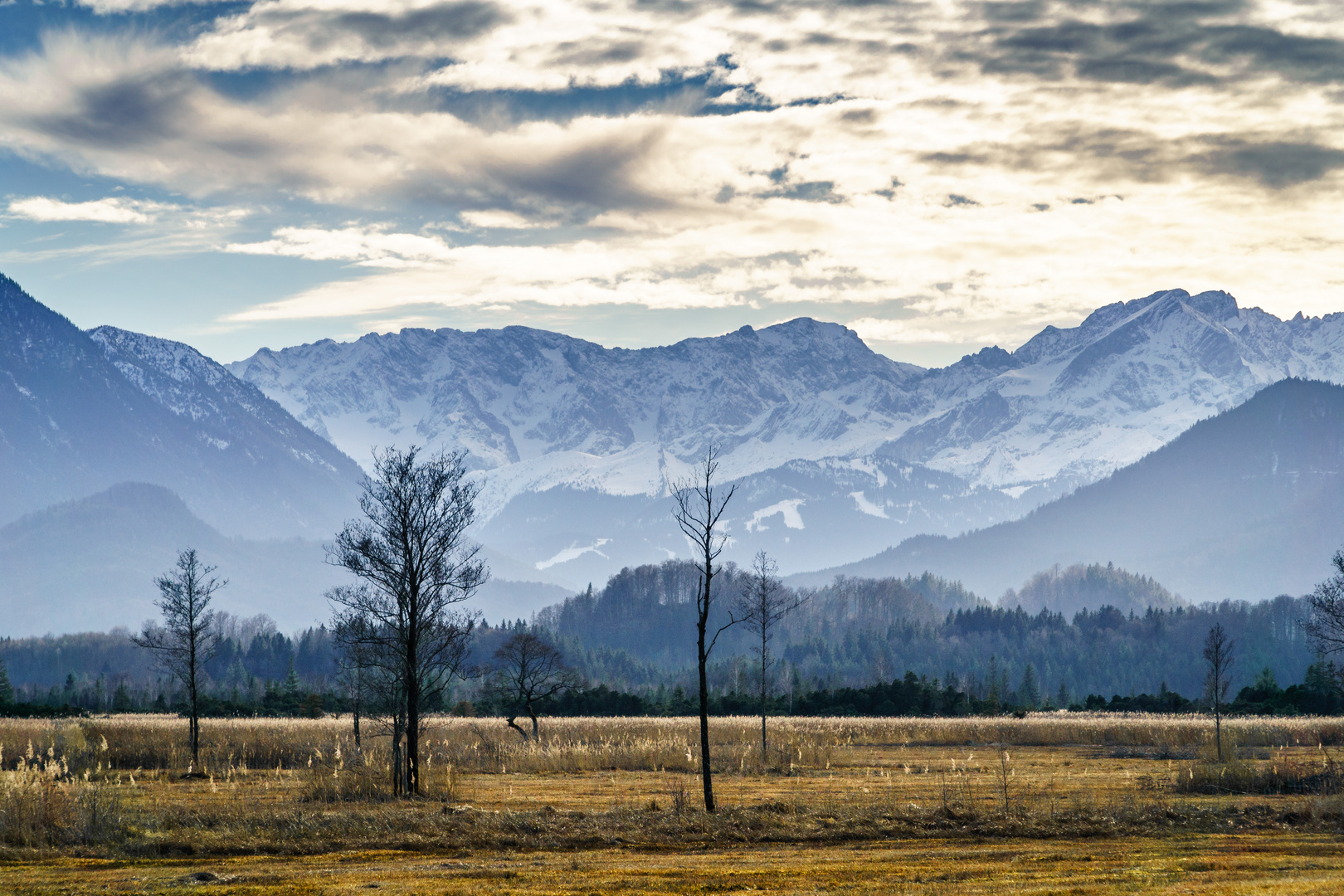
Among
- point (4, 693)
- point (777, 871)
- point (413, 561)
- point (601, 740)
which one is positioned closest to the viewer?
point (777, 871)

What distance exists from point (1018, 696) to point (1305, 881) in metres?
99.2

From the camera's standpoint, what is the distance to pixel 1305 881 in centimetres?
1802

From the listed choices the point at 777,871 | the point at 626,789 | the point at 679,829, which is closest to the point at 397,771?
the point at 626,789

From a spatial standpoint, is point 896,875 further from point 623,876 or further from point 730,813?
point 730,813

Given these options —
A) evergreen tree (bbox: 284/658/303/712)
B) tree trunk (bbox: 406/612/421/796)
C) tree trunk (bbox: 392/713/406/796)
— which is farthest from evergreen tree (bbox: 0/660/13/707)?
tree trunk (bbox: 406/612/421/796)

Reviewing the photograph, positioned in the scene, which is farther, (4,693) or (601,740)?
(4,693)

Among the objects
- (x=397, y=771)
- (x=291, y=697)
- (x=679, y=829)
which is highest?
(x=397, y=771)

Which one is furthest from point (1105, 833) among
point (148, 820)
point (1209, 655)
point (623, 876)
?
point (1209, 655)

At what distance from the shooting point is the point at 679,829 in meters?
24.4

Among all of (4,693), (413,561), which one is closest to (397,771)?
(413,561)

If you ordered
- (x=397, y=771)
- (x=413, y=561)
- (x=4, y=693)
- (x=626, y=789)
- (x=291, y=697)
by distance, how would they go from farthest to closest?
(x=291, y=697) → (x=4, y=693) → (x=626, y=789) → (x=413, y=561) → (x=397, y=771)

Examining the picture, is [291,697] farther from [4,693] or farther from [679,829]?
[679,829]

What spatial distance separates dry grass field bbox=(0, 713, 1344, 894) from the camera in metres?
18.9

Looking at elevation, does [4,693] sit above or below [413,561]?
below
